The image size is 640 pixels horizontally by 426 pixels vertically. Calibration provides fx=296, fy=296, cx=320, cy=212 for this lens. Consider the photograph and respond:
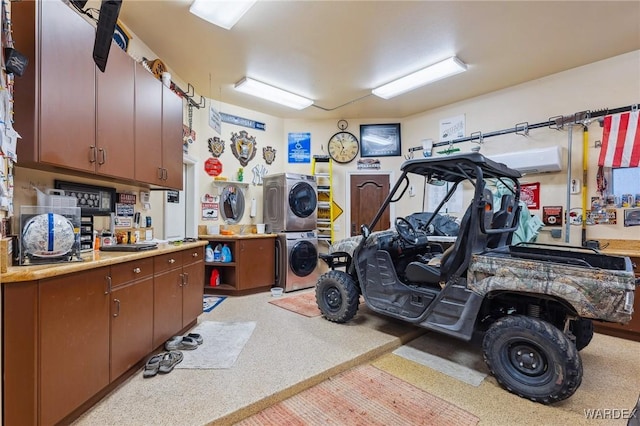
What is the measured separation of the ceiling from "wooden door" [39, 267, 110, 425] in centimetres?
251

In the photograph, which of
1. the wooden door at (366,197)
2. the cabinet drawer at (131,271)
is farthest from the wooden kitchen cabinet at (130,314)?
the wooden door at (366,197)

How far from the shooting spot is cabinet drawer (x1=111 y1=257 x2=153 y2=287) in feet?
6.52

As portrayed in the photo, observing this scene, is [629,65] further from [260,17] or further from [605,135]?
[260,17]

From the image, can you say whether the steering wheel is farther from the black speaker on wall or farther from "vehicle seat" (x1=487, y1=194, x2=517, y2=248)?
the black speaker on wall

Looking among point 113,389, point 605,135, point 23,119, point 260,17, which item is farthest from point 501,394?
point 260,17

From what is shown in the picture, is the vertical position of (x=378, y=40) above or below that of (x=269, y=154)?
above

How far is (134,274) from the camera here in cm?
218

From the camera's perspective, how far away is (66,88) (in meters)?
1.88

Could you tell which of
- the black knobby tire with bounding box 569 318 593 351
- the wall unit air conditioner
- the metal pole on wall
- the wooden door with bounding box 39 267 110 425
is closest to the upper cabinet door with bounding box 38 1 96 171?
the wooden door with bounding box 39 267 110 425

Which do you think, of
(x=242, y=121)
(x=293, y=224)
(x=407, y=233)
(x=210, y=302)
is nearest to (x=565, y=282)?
(x=407, y=233)

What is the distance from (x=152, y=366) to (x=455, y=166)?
9.75 feet

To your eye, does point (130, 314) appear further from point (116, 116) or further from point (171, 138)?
point (171, 138)

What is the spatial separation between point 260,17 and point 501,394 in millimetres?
3784

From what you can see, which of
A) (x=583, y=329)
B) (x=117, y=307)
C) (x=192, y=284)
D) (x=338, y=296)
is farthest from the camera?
(x=338, y=296)
